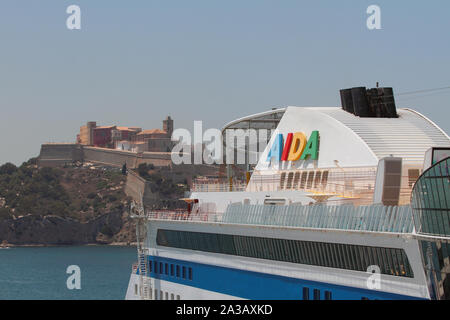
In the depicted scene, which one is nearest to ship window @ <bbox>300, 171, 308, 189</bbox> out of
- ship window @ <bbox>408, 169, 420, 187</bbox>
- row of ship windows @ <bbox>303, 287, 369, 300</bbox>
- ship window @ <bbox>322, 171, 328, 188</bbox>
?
ship window @ <bbox>322, 171, 328, 188</bbox>

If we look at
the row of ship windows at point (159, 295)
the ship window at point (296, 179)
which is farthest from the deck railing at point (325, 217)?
the row of ship windows at point (159, 295)

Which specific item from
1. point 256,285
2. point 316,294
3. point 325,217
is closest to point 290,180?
point 256,285

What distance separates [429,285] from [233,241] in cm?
1572

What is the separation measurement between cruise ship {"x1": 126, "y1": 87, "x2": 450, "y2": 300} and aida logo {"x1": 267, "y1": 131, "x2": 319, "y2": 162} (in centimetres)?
7

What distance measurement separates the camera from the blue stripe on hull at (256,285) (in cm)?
3161

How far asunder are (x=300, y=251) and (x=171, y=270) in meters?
14.9

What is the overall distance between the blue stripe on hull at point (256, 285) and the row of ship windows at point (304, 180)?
5.86m

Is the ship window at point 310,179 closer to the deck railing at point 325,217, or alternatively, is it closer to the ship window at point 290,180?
the ship window at point 290,180

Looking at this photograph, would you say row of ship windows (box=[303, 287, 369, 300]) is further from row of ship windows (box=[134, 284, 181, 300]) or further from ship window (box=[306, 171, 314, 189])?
row of ship windows (box=[134, 284, 181, 300])

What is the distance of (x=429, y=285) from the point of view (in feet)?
88.0

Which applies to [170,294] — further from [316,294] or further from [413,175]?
[413,175]

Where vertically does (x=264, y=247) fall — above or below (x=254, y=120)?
below
